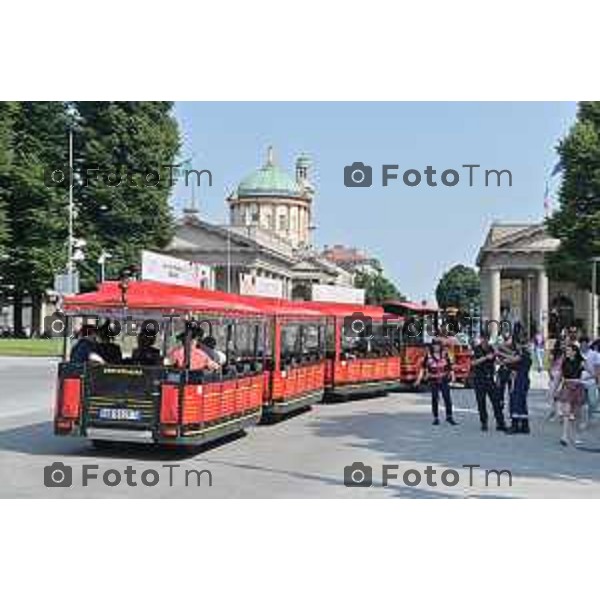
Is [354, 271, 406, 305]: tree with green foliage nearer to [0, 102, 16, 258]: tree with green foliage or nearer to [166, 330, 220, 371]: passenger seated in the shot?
[0, 102, 16, 258]: tree with green foliage

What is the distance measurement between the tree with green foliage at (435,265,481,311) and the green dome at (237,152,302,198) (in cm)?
2785

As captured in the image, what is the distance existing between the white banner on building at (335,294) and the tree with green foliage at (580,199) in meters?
28.3

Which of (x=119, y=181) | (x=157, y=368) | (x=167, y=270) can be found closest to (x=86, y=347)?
(x=157, y=368)

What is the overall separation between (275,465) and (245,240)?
82.3 metres

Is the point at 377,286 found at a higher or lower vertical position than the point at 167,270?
higher

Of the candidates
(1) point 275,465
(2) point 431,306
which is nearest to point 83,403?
(1) point 275,465

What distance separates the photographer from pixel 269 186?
11831 cm

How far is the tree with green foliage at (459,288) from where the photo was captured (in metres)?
142

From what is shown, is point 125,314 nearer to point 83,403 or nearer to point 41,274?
point 83,403

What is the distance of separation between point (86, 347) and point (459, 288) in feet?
436

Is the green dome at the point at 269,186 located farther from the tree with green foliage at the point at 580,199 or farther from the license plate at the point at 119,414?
the license plate at the point at 119,414

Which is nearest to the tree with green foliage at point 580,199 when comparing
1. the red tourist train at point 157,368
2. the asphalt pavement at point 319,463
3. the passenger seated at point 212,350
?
the asphalt pavement at point 319,463

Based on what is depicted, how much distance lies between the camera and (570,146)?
57.0 meters

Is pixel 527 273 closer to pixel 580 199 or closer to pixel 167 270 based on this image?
pixel 580 199
